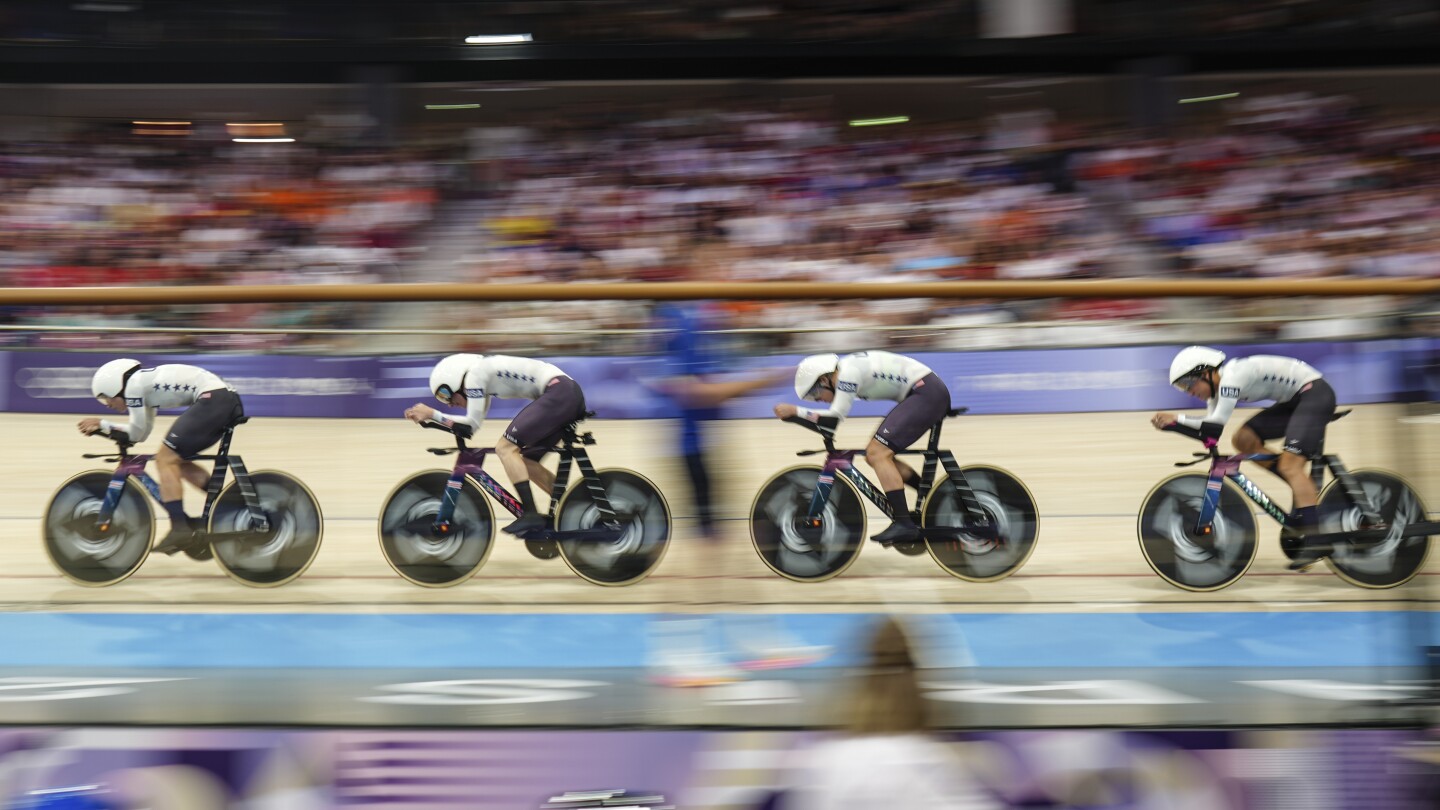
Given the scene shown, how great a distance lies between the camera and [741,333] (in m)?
2.61

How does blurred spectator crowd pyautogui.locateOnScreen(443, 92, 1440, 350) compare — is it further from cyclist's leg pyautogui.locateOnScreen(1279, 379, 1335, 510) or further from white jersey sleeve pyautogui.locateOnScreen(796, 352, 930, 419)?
white jersey sleeve pyautogui.locateOnScreen(796, 352, 930, 419)

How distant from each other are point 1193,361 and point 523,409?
160 cm

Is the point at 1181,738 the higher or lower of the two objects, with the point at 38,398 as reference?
lower

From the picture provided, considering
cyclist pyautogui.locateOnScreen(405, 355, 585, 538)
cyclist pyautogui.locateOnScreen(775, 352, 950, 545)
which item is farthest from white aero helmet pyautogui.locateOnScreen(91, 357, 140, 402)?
cyclist pyautogui.locateOnScreen(775, 352, 950, 545)

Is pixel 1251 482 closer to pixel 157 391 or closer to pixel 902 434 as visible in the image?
pixel 902 434

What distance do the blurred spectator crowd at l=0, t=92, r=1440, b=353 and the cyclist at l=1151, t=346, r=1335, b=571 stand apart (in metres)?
4.97

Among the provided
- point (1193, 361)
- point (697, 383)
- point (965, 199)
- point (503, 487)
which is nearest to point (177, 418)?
point (503, 487)

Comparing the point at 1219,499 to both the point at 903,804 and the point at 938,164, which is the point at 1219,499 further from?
the point at 938,164

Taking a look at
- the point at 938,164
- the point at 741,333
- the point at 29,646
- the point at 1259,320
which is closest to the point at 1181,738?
the point at 1259,320

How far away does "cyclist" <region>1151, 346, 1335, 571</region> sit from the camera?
2646mm

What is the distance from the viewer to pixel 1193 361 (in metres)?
2.66

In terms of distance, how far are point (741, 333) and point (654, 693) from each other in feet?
2.84

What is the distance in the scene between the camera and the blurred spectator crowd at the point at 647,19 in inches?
360

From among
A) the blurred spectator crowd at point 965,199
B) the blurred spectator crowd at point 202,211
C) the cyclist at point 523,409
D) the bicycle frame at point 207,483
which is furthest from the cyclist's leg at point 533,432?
the blurred spectator crowd at point 202,211
